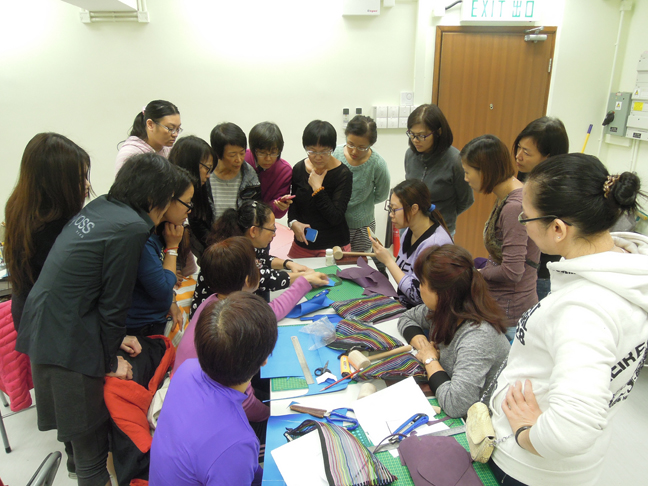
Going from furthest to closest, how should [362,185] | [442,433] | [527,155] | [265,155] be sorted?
[362,185] → [265,155] → [527,155] → [442,433]

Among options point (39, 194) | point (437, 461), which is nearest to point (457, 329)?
point (437, 461)

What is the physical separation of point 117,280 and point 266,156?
1.30 m

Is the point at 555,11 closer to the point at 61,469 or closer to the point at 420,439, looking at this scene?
the point at 420,439

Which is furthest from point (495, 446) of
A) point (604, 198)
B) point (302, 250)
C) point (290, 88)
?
point (290, 88)

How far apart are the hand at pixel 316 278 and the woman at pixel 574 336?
3.79ft

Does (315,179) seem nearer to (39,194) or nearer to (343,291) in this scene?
(343,291)

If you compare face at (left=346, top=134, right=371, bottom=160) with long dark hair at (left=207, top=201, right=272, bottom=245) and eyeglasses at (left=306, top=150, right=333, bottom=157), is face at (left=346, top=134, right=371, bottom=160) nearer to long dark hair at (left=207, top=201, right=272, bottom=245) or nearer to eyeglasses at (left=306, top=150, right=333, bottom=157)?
eyeglasses at (left=306, top=150, right=333, bottom=157)

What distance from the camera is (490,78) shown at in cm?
378

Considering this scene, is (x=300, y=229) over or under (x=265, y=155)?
under

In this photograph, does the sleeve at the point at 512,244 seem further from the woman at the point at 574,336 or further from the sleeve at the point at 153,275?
the sleeve at the point at 153,275

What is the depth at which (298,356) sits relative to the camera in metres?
1.58

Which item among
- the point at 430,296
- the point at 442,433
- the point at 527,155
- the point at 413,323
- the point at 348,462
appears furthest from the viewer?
the point at 527,155

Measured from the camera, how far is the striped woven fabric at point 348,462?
40.5 inches

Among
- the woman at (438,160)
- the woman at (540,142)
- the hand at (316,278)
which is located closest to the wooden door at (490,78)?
the woman at (438,160)
